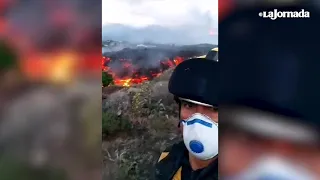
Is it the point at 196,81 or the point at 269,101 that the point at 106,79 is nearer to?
the point at 196,81

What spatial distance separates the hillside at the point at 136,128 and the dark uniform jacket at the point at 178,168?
1.5 inches

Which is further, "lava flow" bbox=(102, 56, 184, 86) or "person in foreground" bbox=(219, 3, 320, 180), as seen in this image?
"lava flow" bbox=(102, 56, 184, 86)

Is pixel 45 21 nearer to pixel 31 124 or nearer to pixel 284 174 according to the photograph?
pixel 31 124

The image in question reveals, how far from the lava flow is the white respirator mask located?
0.29 meters

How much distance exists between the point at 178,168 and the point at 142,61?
59 centimetres

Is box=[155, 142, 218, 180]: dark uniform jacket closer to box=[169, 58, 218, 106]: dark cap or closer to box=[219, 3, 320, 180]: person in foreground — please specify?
box=[219, 3, 320, 180]: person in foreground

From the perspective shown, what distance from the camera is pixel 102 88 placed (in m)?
2.34

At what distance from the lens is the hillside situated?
2318 mm

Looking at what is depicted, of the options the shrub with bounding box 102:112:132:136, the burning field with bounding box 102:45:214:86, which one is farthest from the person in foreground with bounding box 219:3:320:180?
the shrub with bounding box 102:112:132:136

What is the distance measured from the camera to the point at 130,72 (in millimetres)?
2324

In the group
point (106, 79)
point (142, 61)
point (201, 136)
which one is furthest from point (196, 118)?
point (106, 79)

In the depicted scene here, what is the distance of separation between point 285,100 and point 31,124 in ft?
4.34

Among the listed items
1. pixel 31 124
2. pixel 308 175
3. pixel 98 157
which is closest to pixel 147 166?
pixel 98 157

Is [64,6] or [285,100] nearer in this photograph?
[285,100]
